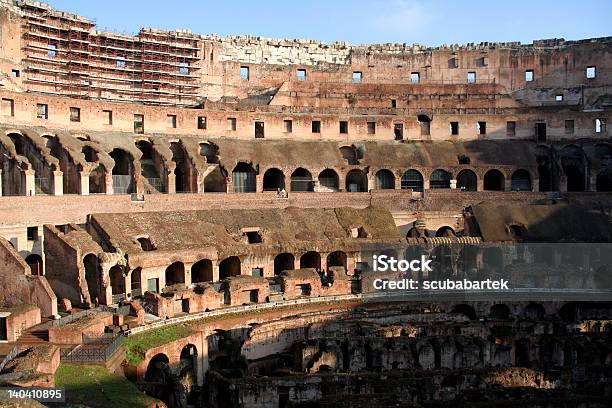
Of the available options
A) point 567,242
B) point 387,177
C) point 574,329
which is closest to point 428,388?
point 574,329

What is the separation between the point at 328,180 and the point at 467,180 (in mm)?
11411

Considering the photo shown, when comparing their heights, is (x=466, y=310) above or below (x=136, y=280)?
below

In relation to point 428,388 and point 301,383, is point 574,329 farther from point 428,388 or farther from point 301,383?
point 301,383

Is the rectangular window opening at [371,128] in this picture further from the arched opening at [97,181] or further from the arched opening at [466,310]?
the arched opening at [97,181]

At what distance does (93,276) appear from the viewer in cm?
3219

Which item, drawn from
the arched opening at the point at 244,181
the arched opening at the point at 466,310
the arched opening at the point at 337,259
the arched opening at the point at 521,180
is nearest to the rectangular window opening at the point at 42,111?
the arched opening at the point at 244,181

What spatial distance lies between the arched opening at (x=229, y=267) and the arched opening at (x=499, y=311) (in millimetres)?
14607

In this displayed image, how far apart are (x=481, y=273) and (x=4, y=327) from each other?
25801 millimetres

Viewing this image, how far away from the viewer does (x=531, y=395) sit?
20.5 meters

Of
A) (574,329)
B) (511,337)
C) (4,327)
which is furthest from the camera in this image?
(574,329)

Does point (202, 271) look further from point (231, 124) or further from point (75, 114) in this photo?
point (231, 124)

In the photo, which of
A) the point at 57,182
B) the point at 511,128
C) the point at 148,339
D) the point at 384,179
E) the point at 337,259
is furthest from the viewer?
the point at 511,128

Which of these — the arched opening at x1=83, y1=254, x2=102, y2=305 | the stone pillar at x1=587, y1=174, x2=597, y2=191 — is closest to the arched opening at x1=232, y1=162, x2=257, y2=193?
the arched opening at x1=83, y1=254, x2=102, y2=305

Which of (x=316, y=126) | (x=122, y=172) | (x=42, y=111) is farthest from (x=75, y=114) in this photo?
(x=316, y=126)
